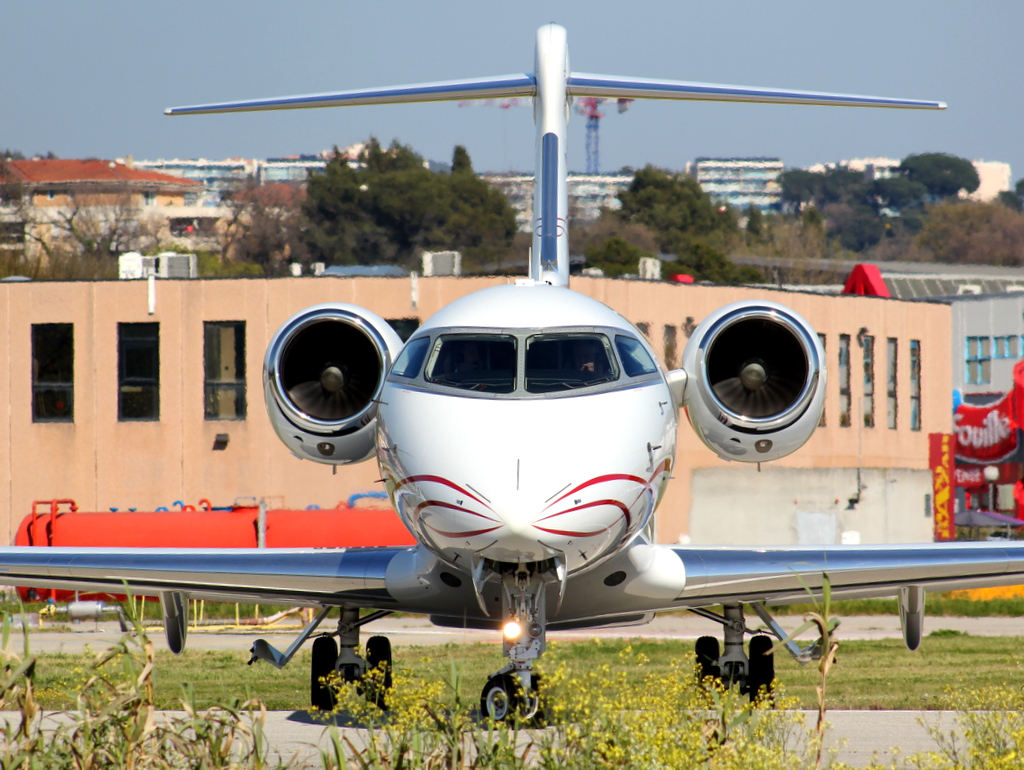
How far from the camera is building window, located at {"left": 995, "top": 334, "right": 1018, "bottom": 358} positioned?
57475mm

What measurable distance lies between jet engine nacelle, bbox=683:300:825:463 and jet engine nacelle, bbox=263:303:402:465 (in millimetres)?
2474

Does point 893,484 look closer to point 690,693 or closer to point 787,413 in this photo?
point 787,413

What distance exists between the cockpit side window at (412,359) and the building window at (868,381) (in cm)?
2985

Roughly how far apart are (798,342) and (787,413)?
0.57 meters

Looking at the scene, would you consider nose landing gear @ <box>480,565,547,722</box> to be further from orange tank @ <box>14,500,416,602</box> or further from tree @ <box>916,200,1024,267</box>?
tree @ <box>916,200,1024,267</box>

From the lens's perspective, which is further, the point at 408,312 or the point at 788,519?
the point at 788,519

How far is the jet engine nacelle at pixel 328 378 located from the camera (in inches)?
428

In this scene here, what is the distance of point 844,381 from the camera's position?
1452 inches

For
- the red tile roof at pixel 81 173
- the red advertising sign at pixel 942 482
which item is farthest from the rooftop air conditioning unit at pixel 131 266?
the red tile roof at pixel 81 173

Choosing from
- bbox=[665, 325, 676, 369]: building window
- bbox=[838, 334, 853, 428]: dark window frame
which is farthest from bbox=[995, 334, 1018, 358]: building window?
bbox=[665, 325, 676, 369]: building window

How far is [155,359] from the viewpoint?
30234mm

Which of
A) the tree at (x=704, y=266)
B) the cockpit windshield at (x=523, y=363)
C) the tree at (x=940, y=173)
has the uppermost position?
the tree at (x=940, y=173)

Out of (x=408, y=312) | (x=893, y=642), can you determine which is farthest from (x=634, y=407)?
(x=408, y=312)

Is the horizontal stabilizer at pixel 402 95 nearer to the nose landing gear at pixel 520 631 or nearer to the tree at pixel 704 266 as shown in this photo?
the nose landing gear at pixel 520 631
